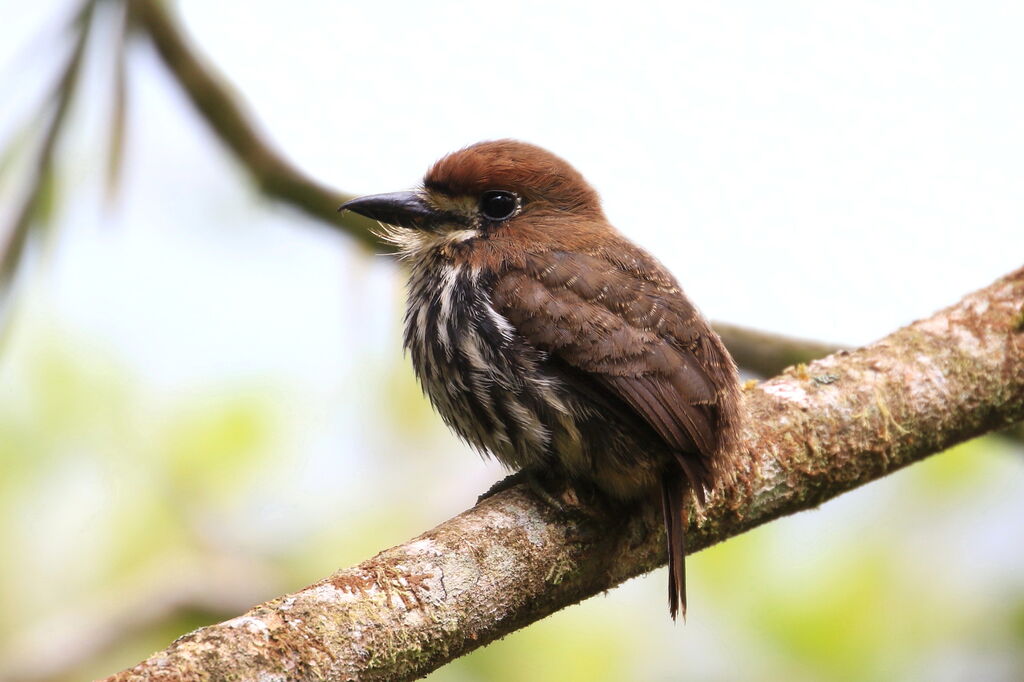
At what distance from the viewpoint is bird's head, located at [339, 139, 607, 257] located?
290cm

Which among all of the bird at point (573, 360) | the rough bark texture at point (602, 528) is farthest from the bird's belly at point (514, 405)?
the rough bark texture at point (602, 528)

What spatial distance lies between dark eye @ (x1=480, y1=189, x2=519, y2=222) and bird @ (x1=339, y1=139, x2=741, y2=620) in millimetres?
10

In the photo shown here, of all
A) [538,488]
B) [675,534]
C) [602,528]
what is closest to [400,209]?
[538,488]

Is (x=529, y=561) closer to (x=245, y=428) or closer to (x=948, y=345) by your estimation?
(x=948, y=345)

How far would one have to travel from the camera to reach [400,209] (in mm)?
2926

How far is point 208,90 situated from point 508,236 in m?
1.62

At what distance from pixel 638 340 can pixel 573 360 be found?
0.49ft

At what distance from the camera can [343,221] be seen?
150 inches

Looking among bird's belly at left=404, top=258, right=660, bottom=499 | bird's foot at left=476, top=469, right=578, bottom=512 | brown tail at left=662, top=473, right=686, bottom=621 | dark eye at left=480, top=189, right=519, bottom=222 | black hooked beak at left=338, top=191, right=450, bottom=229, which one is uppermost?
black hooked beak at left=338, top=191, right=450, bottom=229

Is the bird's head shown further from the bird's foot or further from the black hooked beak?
the bird's foot

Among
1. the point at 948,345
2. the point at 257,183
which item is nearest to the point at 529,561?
the point at 948,345

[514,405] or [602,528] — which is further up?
[514,405]

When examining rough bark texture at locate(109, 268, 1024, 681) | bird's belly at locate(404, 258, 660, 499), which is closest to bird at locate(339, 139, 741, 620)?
bird's belly at locate(404, 258, 660, 499)

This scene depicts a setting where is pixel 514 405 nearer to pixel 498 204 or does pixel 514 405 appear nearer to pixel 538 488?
pixel 538 488
